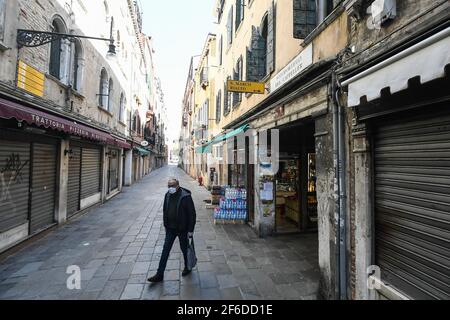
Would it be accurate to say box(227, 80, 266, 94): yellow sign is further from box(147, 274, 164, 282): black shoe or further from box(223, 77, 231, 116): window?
box(223, 77, 231, 116): window

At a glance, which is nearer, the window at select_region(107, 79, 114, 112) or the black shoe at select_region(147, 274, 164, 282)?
the black shoe at select_region(147, 274, 164, 282)

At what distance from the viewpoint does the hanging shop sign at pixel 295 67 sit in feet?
16.0

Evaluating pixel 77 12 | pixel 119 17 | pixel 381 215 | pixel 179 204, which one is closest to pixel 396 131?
pixel 381 215

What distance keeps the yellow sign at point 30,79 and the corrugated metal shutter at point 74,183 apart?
300 centimetres

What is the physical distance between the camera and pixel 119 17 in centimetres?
1495

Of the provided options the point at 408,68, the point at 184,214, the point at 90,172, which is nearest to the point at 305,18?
the point at 408,68

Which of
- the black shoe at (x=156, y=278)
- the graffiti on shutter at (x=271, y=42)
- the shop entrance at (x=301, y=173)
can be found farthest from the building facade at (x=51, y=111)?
the shop entrance at (x=301, y=173)

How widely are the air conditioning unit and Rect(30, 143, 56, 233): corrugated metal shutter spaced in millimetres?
8079

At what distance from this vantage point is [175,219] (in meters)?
4.46

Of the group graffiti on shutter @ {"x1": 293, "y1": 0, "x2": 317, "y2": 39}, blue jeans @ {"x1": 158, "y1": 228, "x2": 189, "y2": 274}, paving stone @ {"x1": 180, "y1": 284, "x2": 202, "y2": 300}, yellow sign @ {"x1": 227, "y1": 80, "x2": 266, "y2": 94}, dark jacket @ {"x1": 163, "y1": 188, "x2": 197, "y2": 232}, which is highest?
graffiti on shutter @ {"x1": 293, "y1": 0, "x2": 317, "y2": 39}

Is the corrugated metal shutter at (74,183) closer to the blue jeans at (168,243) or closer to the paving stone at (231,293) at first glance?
the blue jeans at (168,243)

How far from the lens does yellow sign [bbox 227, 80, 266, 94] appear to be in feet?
21.4

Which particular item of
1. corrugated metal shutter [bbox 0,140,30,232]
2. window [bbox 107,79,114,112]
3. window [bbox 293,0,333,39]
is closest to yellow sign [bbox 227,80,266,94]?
window [bbox 293,0,333,39]

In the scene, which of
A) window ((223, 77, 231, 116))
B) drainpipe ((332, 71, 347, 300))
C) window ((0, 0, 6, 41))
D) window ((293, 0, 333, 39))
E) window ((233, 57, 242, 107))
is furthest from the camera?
window ((223, 77, 231, 116))
